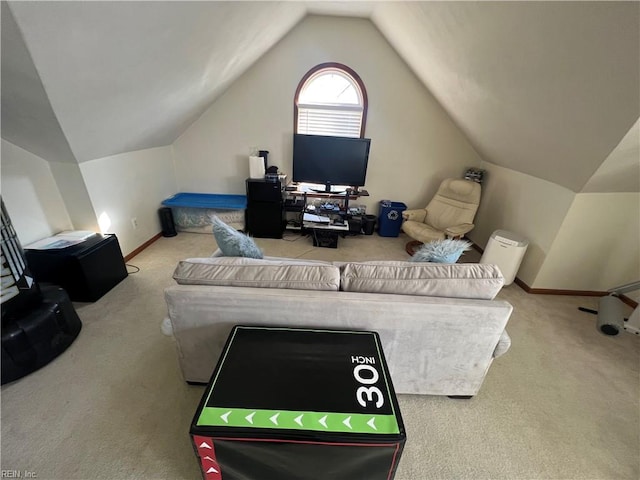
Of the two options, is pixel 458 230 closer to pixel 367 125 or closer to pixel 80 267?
pixel 367 125

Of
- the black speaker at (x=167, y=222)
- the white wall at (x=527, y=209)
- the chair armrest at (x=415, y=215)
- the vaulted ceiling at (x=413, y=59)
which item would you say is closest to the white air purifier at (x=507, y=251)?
the white wall at (x=527, y=209)

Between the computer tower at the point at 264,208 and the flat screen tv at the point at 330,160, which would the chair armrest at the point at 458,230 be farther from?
the computer tower at the point at 264,208

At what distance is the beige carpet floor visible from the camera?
4.05 ft

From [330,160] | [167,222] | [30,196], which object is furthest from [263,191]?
[30,196]

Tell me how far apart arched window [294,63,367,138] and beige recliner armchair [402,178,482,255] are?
52.6 inches

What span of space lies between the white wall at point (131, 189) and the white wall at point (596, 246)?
13.9 feet

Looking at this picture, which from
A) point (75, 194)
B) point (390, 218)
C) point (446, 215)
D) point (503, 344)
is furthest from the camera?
point (390, 218)

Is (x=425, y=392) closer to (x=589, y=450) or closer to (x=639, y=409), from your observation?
(x=589, y=450)

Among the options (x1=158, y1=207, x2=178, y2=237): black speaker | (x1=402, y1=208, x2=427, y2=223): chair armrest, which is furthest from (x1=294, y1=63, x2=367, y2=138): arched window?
(x1=158, y1=207, x2=178, y2=237): black speaker

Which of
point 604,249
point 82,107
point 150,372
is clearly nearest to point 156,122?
point 82,107

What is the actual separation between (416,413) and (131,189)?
3.36 m

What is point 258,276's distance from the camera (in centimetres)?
133

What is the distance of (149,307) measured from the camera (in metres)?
2.17

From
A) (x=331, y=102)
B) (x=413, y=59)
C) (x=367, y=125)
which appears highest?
(x=413, y=59)
